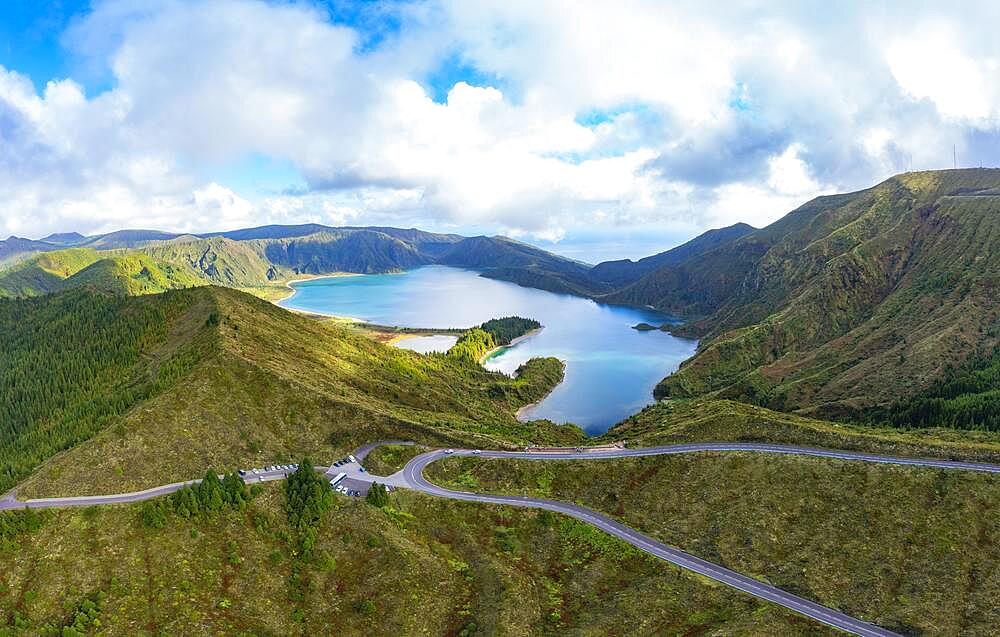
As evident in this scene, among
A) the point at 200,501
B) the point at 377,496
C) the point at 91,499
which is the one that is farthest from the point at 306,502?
the point at 91,499

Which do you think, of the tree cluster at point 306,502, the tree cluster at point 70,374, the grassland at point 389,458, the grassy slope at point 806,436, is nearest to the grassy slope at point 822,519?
the grassland at point 389,458

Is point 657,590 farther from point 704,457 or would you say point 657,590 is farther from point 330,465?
point 330,465

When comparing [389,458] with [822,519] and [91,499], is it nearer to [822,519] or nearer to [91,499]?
[91,499]

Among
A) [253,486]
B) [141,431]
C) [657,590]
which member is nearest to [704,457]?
[657,590]

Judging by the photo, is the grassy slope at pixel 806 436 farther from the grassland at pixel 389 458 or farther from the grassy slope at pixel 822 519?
the grassland at pixel 389 458

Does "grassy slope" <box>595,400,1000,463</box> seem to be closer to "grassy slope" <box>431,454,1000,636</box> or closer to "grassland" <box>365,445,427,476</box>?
"grassy slope" <box>431,454,1000,636</box>

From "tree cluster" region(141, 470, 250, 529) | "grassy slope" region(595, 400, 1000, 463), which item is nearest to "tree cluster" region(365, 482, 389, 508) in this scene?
"tree cluster" region(141, 470, 250, 529)
